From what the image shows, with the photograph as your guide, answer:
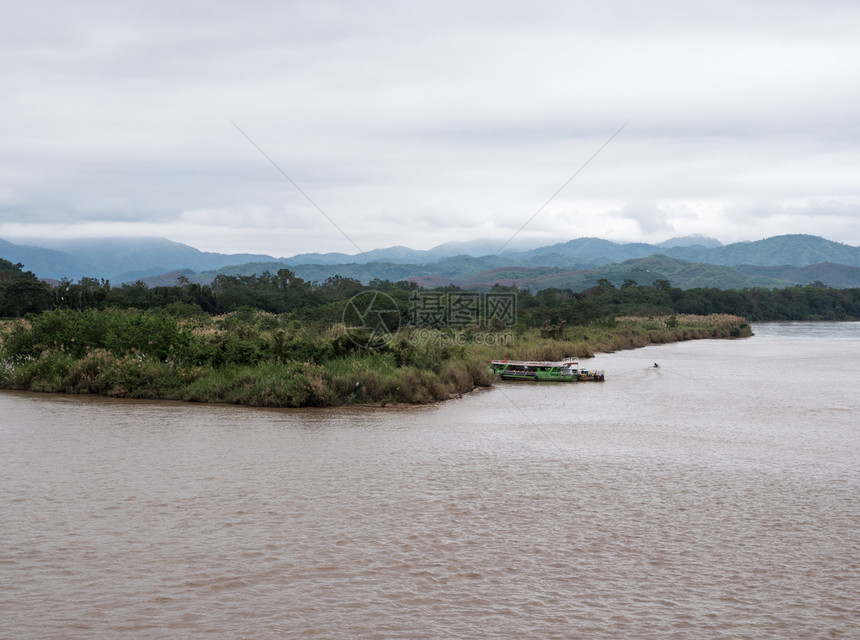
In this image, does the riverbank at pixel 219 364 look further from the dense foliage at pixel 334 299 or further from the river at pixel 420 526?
the dense foliage at pixel 334 299

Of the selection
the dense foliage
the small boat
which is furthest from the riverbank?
the dense foliage

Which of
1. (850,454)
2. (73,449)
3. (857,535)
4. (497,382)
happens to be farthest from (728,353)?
(73,449)

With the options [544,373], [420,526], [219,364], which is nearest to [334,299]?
[544,373]

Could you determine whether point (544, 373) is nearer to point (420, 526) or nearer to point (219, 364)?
point (219, 364)

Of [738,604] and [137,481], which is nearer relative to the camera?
[738,604]

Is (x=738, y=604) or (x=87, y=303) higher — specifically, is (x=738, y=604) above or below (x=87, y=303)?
below

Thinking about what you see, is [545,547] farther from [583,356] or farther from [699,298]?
[699,298]
